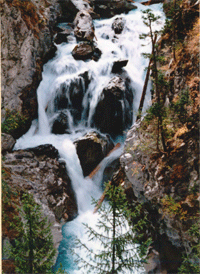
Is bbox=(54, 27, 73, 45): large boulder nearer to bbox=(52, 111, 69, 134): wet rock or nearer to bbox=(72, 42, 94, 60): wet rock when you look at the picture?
bbox=(72, 42, 94, 60): wet rock

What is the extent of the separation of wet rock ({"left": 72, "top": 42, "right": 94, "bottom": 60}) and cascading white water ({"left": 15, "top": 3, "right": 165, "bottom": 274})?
291 mm

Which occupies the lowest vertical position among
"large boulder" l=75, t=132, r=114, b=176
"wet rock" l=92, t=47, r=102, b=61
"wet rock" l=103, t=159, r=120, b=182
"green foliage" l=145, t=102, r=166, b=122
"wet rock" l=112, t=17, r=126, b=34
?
"wet rock" l=103, t=159, r=120, b=182

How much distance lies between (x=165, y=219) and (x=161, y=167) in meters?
0.93

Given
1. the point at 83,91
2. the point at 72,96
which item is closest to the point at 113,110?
the point at 83,91

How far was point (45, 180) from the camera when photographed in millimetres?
5992

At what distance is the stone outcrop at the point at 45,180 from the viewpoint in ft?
17.6

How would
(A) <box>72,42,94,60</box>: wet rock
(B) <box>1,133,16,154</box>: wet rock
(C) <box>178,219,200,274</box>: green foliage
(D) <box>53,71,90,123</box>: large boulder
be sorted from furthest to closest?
(A) <box>72,42,94,60</box>: wet rock → (D) <box>53,71,90,123</box>: large boulder → (B) <box>1,133,16,154</box>: wet rock → (C) <box>178,219,200,274</box>: green foliage

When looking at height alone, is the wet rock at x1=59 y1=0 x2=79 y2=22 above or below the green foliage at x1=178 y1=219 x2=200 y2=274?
above

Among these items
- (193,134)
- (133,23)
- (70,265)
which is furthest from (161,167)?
(133,23)

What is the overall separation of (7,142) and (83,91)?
4181mm

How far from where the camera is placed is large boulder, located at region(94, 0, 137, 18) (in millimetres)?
13523

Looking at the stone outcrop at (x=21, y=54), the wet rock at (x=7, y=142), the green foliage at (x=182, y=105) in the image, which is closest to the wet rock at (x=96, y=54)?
the stone outcrop at (x=21, y=54)

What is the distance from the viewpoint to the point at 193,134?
3840mm

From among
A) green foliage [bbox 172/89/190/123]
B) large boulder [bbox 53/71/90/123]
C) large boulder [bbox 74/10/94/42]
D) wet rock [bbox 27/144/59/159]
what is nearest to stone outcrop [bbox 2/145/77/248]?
wet rock [bbox 27/144/59/159]
